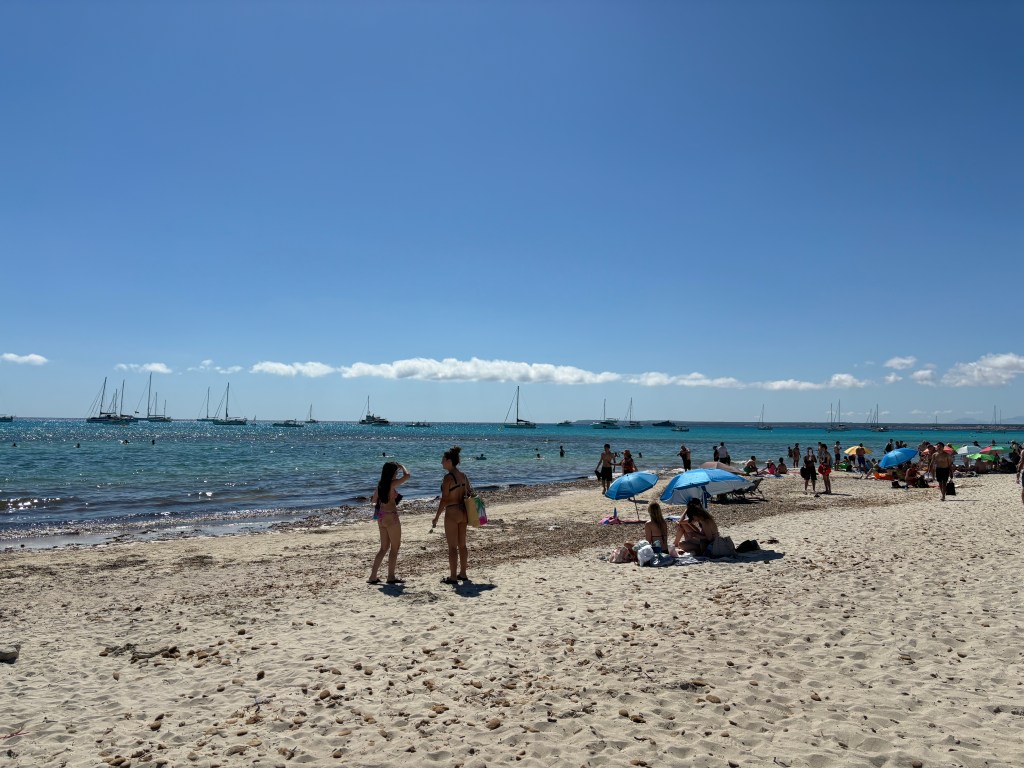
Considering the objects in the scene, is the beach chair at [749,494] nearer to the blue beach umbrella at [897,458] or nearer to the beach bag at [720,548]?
A: the blue beach umbrella at [897,458]

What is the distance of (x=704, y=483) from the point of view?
13.9 metres

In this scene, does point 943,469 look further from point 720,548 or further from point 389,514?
point 389,514

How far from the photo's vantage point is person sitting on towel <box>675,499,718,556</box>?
36.9ft

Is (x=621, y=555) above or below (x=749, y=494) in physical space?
above

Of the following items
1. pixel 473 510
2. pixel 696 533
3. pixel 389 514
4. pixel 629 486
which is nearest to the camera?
pixel 473 510

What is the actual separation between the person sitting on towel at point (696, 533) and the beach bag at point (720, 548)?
84 mm

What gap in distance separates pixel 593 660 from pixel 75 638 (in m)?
6.10

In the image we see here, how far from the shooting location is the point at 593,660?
6.34m

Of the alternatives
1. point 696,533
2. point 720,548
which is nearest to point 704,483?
point 696,533

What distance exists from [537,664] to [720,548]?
586 centimetres

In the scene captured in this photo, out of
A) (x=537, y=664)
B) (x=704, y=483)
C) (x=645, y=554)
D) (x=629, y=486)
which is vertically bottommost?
(x=537, y=664)

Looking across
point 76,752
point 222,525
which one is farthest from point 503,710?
point 222,525

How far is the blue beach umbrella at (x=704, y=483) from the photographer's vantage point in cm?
1400

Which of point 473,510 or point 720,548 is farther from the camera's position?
point 720,548
